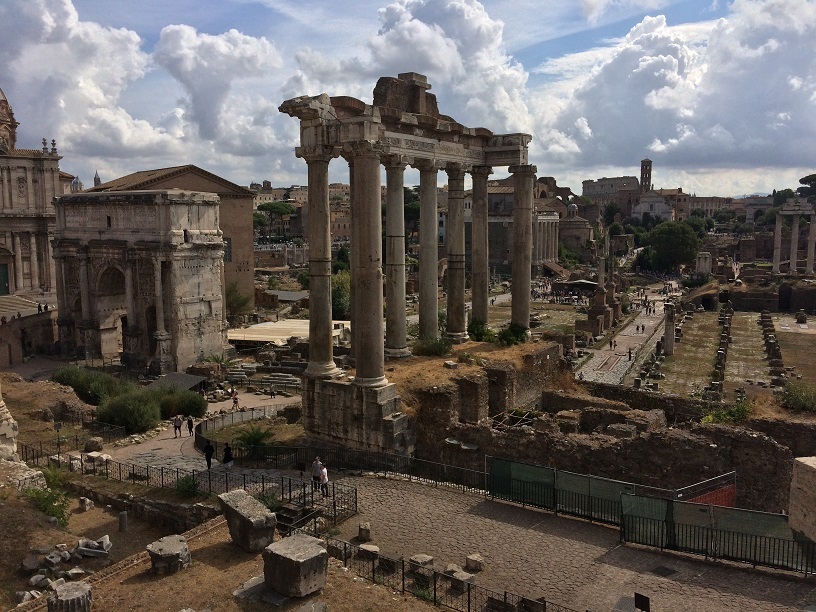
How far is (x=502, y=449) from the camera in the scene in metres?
15.8

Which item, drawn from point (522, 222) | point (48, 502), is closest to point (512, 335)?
point (522, 222)

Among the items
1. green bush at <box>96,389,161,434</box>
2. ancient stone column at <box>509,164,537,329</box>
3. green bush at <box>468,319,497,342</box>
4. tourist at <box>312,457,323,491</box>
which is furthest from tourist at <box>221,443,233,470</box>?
ancient stone column at <box>509,164,537,329</box>

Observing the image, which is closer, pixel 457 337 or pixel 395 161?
pixel 395 161

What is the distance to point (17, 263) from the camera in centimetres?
5409

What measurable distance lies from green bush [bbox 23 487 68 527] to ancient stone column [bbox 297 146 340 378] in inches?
243

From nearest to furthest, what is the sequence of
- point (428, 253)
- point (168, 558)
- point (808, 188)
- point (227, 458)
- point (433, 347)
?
1. point (168, 558)
2. point (227, 458)
3. point (433, 347)
4. point (428, 253)
5. point (808, 188)

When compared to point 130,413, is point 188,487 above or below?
above

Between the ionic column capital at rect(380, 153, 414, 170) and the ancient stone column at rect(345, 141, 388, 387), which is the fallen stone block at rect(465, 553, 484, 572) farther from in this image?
the ionic column capital at rect(380, 153, 414, 170)

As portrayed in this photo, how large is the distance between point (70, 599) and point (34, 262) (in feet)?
173

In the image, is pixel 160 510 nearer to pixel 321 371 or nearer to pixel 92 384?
pixel 321 371

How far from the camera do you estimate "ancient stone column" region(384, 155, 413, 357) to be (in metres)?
19.1

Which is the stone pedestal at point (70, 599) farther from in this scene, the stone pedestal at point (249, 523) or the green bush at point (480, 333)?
the green bush at point (480, 333)

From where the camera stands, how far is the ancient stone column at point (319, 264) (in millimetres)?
17344

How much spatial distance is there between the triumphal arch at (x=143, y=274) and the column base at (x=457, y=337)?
1931 centimetres
